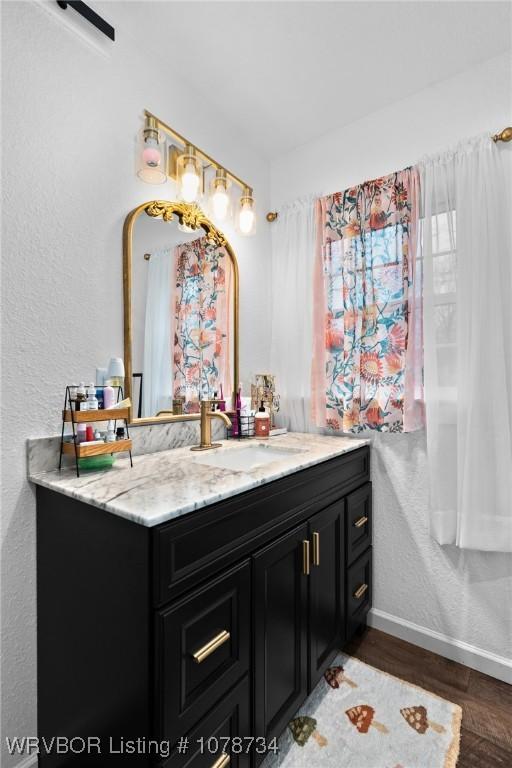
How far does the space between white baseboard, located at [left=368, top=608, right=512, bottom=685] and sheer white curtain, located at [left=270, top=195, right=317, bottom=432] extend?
1.02 metres

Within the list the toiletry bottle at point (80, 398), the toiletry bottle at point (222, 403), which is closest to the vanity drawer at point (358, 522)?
the toiletry bottle at point (222, 403)

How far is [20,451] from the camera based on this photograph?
1.14 m

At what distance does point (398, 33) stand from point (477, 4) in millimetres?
278

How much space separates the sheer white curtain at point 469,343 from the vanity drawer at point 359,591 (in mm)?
387

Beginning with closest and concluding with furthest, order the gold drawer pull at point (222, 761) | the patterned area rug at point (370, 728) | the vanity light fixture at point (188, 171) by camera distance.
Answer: the gold drawer pull at point (222, 761)
the patterned area rug at point (370, 728)
the vanity light fixture at point (188, 171)

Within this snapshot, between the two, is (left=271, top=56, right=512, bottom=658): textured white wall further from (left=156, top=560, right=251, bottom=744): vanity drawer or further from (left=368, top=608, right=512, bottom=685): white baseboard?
(left=156, top=560, right=251, bottom=744): vanity drawer

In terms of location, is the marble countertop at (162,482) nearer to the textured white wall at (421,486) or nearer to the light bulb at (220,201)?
the textured white wall at (421,486)

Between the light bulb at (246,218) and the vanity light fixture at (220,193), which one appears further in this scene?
the light bulb at (246,218)

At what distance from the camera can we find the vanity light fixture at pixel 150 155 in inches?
57.3

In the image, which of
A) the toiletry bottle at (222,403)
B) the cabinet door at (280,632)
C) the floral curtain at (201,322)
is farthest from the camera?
the toiletry bottle at (222,403)

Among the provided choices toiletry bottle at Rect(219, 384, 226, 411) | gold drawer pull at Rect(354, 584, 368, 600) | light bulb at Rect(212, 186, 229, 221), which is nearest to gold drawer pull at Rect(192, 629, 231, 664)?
gold drawer pull at Rect(354, 584, 368, 600)

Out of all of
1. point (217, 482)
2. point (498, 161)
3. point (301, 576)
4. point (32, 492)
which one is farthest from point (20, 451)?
point (498, 161)

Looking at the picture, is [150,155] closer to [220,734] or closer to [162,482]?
[162,482]

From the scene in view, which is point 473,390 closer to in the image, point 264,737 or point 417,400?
point 417,400
